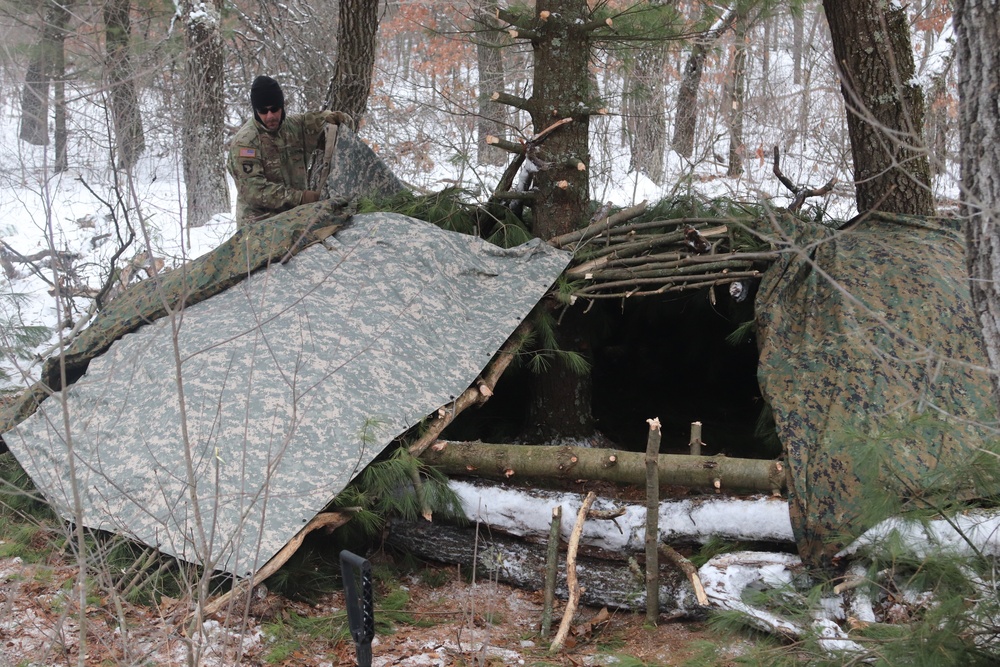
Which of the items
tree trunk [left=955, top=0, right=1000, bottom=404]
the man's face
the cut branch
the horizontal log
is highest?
the man's face

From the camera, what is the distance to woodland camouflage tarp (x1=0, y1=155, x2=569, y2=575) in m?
3.72

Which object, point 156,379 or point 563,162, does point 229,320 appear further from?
point 563,162

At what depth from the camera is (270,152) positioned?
548 centimetres

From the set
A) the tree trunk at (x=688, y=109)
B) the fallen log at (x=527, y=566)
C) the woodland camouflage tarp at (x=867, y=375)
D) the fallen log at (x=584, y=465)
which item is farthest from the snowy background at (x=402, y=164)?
the fallen log at (x=527, y=566)

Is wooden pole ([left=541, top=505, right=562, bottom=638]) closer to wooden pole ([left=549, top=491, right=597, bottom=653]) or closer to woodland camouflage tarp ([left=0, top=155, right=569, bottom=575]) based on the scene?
wooden pole ([left=549, top=491, right=597, bottom=653])

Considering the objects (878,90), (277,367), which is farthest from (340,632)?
(878,90)

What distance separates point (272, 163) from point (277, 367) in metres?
2.36

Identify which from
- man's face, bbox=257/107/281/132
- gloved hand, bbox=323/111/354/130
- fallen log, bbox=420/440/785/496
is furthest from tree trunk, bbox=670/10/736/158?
fallen log, bbox=420/440/785/496

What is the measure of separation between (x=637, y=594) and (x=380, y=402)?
4.85ft

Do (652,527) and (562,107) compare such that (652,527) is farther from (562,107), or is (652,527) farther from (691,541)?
(562,107)

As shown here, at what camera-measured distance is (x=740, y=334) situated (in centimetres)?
466

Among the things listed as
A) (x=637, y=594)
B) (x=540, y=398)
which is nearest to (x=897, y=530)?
(x=637, y=594)

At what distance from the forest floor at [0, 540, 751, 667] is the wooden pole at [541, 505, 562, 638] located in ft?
0.38

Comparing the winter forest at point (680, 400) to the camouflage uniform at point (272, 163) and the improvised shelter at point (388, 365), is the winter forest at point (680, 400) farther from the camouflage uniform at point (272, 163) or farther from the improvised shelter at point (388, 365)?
the camouflage uniform at point (272, 163)
